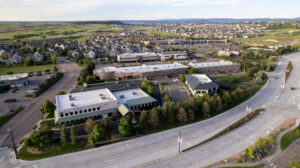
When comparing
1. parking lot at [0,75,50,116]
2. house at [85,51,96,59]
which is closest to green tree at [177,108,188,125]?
parking lot at [0,75,50,116]

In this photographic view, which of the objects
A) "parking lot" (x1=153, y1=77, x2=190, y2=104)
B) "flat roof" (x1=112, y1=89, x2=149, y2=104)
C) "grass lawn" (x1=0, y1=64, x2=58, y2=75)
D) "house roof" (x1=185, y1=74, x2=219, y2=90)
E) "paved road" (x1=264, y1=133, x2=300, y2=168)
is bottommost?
"paved road" (x1=264, y1=133, x2=300, y2=168)

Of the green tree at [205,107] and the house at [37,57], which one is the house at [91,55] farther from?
the green tree at [205,107]

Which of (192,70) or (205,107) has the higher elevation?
(192,70)

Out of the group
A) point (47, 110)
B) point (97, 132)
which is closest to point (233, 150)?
point (97, 132)

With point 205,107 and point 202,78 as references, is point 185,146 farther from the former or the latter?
point 202,78

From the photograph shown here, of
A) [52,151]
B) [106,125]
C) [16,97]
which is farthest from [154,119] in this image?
[16,97]

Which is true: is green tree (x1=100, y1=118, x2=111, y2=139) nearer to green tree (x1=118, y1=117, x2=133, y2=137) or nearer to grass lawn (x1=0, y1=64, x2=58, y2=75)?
green tree (x1=118, y1=117, x2=133, y2=137)
